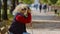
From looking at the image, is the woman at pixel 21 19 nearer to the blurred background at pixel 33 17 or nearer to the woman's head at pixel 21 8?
the woman's head at pixel 21 8

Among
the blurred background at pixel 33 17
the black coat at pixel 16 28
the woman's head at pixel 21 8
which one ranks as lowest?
the blurred background at pixel 33 17

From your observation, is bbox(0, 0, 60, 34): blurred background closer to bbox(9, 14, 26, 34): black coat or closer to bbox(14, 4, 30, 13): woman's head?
bbox(9, 14, 26, 34): black coat

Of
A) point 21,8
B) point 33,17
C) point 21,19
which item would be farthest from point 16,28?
point 33,17

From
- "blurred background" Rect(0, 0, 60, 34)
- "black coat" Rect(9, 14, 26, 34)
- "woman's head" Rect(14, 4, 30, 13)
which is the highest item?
"woman's head" Rect(14, 4, 30, 13)

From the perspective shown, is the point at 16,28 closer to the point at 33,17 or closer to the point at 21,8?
the point at 21,8

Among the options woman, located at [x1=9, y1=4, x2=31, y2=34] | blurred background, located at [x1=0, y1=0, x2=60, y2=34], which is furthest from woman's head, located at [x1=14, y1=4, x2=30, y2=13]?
blurred background, located at [x1=0, y1=0, x2=60, y2=34]

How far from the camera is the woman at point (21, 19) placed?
23.2 ft

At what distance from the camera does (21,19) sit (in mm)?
7074

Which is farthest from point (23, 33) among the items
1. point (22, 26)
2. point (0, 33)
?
point (0, 33)

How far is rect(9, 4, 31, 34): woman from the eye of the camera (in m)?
7.06

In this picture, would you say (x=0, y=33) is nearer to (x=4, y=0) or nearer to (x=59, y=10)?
(x=4, y=0)

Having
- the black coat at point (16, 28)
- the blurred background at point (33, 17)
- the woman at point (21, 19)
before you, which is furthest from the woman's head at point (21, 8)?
the blurred background at point (33, 17)

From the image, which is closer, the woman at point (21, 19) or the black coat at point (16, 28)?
the woman at point (21, 19)

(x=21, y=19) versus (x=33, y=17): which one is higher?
(x=21, y=19)
